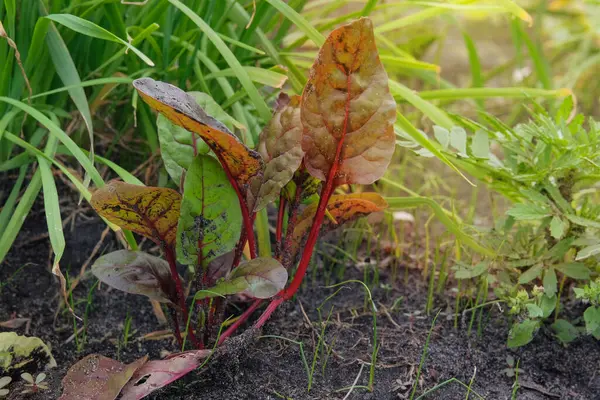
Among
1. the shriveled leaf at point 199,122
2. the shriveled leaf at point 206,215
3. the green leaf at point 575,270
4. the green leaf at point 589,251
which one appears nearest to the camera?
the shriveled leaf at point 199,122

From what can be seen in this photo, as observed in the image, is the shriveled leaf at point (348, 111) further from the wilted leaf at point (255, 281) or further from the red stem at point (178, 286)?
the red stem at point (178, 286)

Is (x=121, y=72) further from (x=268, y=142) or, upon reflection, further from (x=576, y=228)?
(x=576, y=228)

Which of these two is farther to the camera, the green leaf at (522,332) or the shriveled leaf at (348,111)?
the green leaf at (522,332)

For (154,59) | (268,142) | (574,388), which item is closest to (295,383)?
(268,142)

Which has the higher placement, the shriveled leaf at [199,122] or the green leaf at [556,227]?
the shriveled leaf at [199,122]

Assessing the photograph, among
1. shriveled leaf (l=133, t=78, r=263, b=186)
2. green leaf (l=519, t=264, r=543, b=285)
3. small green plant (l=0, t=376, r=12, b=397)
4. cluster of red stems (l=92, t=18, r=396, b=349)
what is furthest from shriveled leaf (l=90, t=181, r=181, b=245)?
green leaf (l=519, t=264, r=543, b=285)

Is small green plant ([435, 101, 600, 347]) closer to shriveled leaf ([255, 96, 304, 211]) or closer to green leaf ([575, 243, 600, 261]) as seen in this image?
green leaf ([575, 243, 600, 261])

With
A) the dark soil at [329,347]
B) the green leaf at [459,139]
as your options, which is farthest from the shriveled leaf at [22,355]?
the green leaf at [459,139]

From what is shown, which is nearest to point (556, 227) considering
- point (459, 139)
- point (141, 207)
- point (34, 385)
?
point (459, 139)
